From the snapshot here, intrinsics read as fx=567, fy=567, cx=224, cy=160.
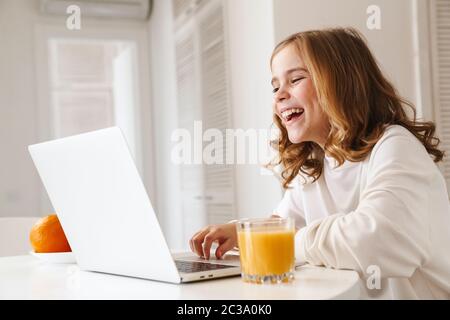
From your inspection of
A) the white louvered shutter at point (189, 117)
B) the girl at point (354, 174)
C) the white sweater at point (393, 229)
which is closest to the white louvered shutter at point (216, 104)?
the white louvered shutter at point (189, 117)

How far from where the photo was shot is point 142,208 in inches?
30.8

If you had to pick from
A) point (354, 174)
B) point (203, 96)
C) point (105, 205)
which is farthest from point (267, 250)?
point (203, 96)

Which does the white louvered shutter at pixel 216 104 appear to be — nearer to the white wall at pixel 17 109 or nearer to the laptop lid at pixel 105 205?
the white wall at pixel 17 109

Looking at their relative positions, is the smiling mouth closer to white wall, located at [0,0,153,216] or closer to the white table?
the white table

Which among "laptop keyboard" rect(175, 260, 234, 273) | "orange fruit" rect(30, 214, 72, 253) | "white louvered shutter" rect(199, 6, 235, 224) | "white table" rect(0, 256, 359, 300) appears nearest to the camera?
"white table" rect(0, 256, 359, 300)

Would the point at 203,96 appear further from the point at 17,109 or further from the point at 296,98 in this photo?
the point at 296,98

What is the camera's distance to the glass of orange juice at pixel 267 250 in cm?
81

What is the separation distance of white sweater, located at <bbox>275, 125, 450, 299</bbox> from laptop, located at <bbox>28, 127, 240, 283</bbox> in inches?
7.0

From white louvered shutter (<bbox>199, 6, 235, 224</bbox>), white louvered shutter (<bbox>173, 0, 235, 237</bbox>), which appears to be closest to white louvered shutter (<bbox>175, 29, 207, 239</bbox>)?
white louvered shutter (<bbox>173, 0, 235, 237</bbox>)

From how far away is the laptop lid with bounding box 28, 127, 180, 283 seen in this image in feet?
2.58

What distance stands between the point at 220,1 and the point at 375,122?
1892 mm

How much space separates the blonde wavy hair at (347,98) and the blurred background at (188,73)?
1053 mm
